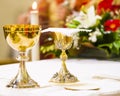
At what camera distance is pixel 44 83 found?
0.77 meters

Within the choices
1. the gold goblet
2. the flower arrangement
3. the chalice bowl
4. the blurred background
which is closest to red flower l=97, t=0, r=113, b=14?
the flower arrangement

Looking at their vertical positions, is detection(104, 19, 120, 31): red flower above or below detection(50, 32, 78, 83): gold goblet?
above

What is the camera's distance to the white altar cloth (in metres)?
0.68

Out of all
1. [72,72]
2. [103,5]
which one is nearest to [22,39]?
[72,72]

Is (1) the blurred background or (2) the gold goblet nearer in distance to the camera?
(2) the gold goblet

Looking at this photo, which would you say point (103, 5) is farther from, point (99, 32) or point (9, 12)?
point (9, 12)

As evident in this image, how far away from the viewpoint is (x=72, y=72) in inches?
36.3

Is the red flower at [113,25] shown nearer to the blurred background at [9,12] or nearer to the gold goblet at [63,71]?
the gold goblet at [63,71]

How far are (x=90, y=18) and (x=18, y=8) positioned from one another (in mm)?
1330

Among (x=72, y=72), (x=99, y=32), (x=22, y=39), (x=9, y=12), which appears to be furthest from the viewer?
(x=9, y=12)

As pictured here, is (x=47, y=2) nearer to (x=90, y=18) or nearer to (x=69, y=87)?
(x=90, y=18)

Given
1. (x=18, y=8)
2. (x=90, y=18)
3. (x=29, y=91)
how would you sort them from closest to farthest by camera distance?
(x=29, y=91)
(x=90, y=18)
(x=18, y=8)

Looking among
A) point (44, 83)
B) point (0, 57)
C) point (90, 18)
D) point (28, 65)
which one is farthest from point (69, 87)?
point (0, 57)

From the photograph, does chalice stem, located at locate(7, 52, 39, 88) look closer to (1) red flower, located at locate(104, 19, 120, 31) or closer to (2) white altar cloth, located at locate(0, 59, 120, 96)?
(2) white altar cloth, located at locate(0, 59, 120, 96)
